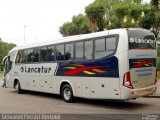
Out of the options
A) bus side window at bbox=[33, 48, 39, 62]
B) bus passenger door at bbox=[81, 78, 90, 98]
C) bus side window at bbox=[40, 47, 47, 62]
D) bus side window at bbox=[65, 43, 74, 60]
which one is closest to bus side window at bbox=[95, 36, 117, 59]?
bus passenger door at bbox=[81, 78, 90, 98]

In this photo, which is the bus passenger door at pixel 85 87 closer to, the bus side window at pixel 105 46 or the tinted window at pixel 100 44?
the bus side window at pixel 105 46

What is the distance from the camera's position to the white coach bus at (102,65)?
14.2 m

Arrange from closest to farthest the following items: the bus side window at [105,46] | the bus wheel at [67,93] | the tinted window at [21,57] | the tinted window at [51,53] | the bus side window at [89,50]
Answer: the bus side window at [105,46] → the bus side window at [89,50] → the bus wheel at [67,93] → the tinted window at [51,53] → the tinted window at [21,57]

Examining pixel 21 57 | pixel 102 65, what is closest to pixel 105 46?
pixel 102 65

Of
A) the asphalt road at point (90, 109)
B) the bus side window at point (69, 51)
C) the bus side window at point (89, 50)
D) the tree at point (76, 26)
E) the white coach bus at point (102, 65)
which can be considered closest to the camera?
the asphalt road at point (90, 109)

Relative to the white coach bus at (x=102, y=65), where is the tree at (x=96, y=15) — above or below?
above

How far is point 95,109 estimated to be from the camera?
14.8 m

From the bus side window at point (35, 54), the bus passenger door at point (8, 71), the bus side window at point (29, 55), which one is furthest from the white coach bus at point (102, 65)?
the bus passenger door at point (8, 71)

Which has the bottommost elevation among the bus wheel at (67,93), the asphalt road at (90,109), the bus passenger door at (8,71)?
the asphalt road at (90,109)

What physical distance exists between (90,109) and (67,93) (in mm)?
2860

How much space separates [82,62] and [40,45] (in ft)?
14.5

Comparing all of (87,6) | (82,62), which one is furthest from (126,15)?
(82,62)

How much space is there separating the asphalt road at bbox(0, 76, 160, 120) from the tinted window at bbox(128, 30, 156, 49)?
2.57 m

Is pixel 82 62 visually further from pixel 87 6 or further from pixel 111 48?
pixel 87 6
